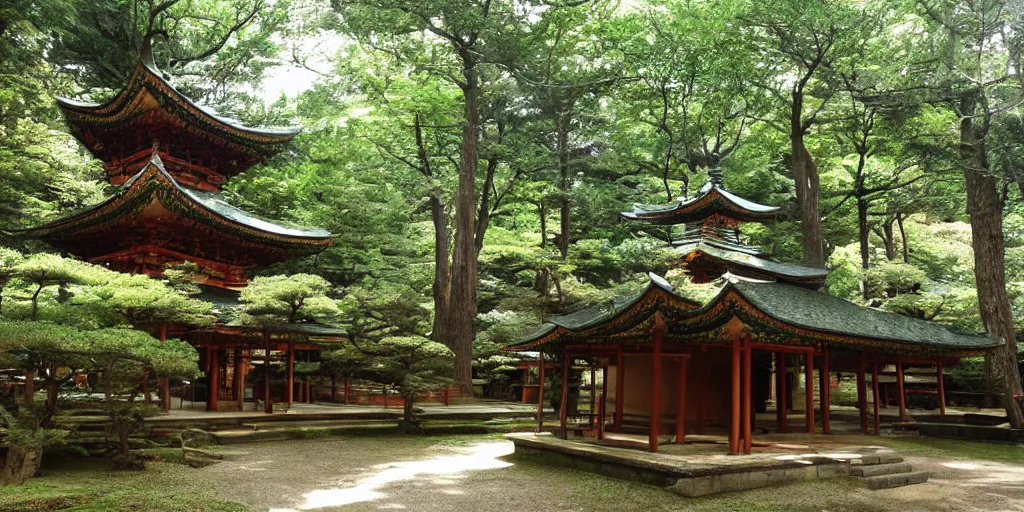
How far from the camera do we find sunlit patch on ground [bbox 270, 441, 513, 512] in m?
10.3

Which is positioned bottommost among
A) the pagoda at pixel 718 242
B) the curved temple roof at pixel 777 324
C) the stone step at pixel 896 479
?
the stone step at pixel 896 479

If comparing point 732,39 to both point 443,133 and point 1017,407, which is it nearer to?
point 443,133

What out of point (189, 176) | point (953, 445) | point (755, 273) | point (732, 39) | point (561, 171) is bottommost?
point (953, 445)

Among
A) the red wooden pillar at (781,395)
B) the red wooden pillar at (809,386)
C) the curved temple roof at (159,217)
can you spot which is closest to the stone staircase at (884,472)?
the red wooden pillar at (809,386)

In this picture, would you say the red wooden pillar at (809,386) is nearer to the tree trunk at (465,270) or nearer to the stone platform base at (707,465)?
the stone platform base at (707,465)

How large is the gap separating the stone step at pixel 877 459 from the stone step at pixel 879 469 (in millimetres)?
114

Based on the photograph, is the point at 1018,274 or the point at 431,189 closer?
the point at 431,189

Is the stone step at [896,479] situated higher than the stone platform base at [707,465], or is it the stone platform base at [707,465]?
the stone platform base at [707,465]

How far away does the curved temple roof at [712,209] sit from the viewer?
21109 mm

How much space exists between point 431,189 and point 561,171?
29.0 ft

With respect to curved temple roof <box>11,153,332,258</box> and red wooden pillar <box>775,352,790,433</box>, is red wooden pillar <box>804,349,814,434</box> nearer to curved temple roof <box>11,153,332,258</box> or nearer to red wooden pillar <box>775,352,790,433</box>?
red wooden pillar <box>775,352,790,433</box>

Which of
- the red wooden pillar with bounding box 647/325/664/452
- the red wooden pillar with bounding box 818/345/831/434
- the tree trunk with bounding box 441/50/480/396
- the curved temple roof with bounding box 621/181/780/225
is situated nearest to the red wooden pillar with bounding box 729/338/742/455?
the red wooden pillar with bounding box 647/325/664/452

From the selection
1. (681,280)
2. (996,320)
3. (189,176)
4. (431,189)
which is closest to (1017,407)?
(996,320)

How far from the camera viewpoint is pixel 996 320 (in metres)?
20.3
